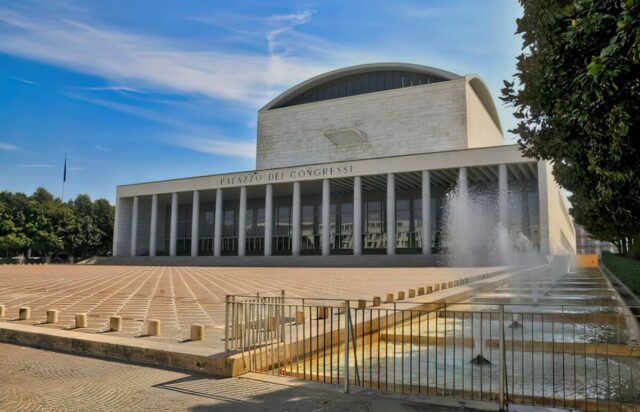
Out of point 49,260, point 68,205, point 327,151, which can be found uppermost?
point 327,151

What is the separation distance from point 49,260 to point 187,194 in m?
24.4

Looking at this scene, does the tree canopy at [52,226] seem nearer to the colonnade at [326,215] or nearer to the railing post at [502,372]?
the colonnade at [326,215]

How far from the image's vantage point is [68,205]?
2785 inches

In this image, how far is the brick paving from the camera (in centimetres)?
475

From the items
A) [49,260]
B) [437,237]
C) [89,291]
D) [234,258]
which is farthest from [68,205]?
[89,291]

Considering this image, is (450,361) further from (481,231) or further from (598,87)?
(481,231)

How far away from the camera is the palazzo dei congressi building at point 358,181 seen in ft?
142

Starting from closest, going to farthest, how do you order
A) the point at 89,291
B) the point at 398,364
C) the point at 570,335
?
1. the point at 398,364
2. the point at 570,335
3. the point at 89,291

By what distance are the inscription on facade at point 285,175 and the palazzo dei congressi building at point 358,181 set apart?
0.36 feet

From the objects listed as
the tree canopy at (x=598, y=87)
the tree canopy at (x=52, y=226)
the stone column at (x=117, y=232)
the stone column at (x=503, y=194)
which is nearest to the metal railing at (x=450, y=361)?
the tree canopy at (x=598, y=87)

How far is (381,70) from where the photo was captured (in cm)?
5975

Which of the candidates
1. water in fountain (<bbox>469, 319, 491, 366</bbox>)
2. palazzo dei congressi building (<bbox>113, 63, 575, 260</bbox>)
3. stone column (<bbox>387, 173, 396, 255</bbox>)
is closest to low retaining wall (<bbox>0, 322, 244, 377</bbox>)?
water in fountain (<bbox>469, 319, 491, 366</bbox>)

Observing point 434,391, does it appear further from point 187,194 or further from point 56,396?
point 187,194

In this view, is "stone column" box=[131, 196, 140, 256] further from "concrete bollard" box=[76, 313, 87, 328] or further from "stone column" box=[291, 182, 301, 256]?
"concrete bollard" box=[76, 313, 87, 328]
